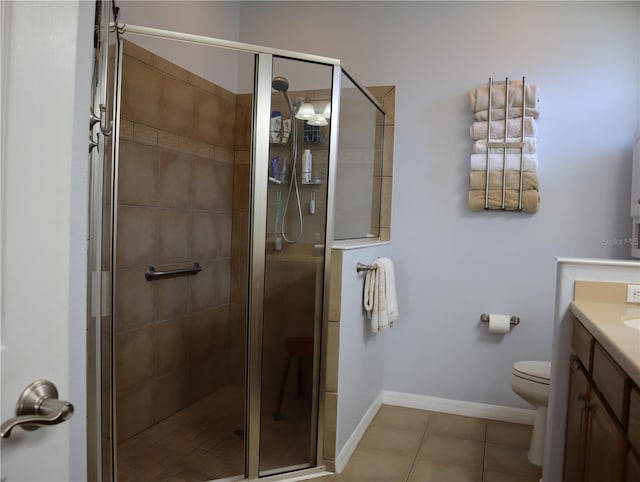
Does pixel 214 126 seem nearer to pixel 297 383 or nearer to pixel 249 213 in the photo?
pixel 249 213

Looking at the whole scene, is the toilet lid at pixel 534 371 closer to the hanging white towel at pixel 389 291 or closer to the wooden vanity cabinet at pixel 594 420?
the wooden vanity cabinet at pixel 594 420

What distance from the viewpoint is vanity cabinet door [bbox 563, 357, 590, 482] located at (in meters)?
1.62

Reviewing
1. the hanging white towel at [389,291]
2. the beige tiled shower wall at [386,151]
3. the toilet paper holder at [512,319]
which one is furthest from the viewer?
the beige tiled shower wall at [386,151]

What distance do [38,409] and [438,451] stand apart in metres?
2.30

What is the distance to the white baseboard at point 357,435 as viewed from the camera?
2361 millimetres

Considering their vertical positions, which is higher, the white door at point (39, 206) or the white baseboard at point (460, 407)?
the white door at point (39, 206)

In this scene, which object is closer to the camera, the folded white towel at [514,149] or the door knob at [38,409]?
the door knob at [38,409]

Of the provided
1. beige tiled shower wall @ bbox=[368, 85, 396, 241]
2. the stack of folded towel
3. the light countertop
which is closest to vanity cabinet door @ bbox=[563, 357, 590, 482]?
the light countertop

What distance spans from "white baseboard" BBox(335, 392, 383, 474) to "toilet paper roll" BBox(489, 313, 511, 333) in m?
0.83

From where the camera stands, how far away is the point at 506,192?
286 centimetres

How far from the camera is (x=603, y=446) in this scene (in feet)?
4.48

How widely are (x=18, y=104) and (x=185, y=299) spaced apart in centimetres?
223

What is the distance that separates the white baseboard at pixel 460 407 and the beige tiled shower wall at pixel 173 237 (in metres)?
1.22

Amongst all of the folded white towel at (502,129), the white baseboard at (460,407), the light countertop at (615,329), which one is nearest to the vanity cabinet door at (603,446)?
the light countertop at (615,329)
